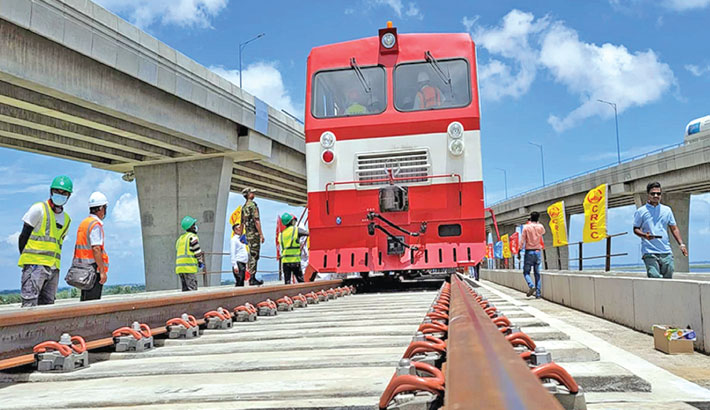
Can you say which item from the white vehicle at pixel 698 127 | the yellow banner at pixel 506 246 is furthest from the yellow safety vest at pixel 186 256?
the white vehicle at pixel 698 127

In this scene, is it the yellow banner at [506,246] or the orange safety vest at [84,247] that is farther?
the yellow banner at [506,246]

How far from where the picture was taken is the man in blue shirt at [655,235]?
7605 mm

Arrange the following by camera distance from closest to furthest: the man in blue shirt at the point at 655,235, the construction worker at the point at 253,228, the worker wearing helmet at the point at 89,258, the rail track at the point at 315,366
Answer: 1. the rail track at the point at 315,366
2. the worker wearing helmet at the point at 89,258
3. the man in blue shirt at the point at 655,235
4. the construction worker at the point at 253,228

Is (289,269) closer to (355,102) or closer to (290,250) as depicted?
(290,250)

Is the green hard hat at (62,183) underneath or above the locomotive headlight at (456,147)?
underneath

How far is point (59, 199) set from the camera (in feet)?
20.6

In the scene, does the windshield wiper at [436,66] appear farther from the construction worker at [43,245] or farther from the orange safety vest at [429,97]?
the construction worker at [43,245]

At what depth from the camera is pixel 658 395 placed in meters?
2.04

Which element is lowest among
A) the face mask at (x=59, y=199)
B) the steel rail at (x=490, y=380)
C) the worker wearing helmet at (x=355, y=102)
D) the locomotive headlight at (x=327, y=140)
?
the steel rail at (x=490, y=380)

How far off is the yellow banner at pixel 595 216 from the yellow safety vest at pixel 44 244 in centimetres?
1266

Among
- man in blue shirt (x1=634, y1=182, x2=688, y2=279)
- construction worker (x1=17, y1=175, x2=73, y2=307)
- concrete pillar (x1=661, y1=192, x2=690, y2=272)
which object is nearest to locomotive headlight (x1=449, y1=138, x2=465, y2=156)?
man in blue shirt (x1=634, y1=182, x2=688, y2=279)

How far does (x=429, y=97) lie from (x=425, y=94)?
96 mm

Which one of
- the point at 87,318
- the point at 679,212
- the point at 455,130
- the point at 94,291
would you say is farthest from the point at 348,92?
the point at 679,212

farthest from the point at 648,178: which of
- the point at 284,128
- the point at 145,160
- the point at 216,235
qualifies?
the point at 145,160
